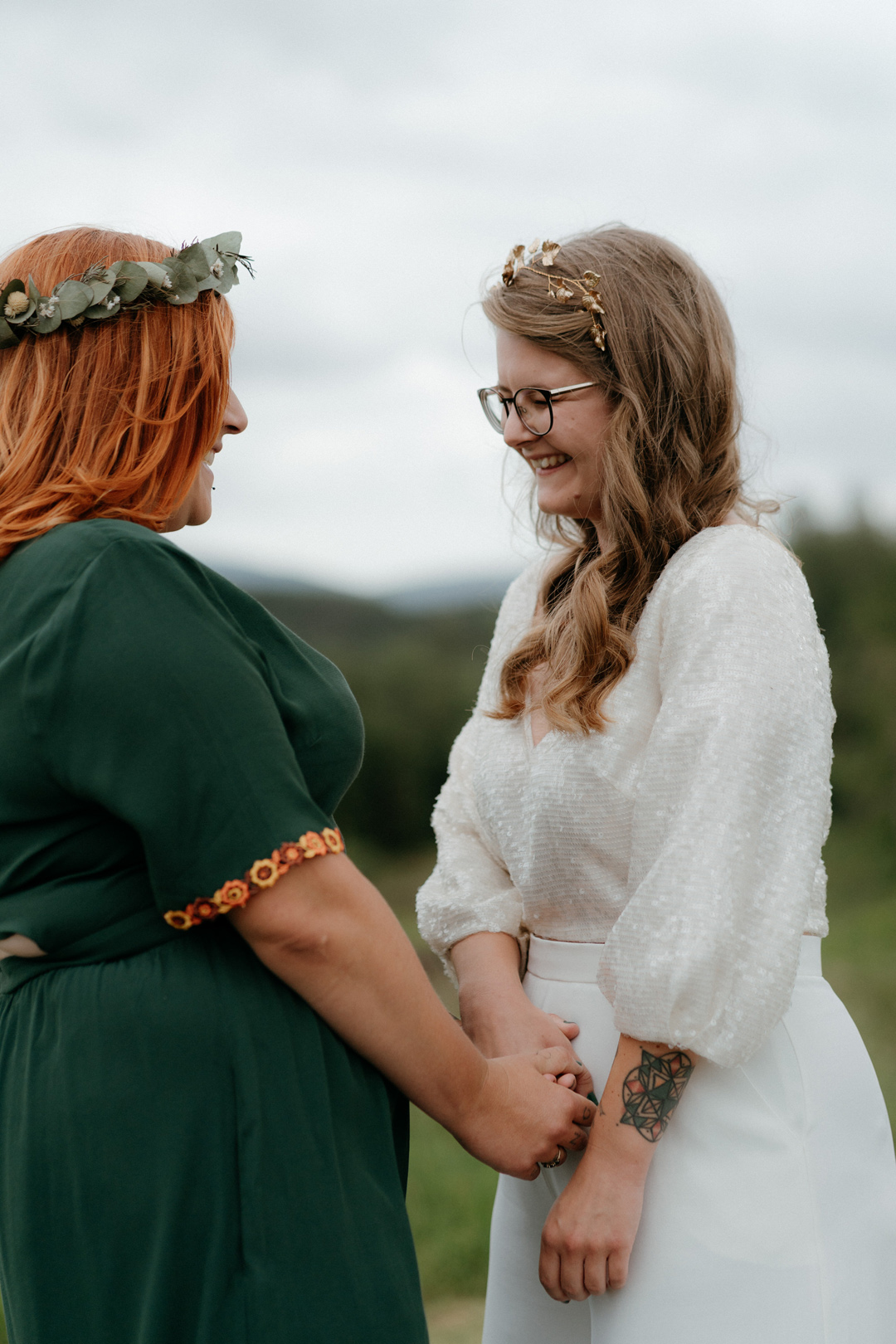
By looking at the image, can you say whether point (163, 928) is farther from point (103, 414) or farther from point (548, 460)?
point (548, 460)

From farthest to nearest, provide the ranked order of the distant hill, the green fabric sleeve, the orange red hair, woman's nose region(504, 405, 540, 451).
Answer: the distant hill → woman's nose region(504, 405, 540, 451) → the orange red hair → the green fabric sleeve

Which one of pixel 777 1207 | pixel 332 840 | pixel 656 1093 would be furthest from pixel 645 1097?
pixel 332 840

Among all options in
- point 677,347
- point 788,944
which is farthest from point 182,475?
point 788,944

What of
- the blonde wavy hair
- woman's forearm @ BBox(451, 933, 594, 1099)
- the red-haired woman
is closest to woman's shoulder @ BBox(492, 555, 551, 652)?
the blonde wavy hair

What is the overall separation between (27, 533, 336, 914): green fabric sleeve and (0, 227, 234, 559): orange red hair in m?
0.16

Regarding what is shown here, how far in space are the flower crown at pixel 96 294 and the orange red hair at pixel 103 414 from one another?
1 centimetres

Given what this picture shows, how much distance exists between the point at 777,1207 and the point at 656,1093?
217 millimetres

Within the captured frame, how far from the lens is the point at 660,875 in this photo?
1.47 meters

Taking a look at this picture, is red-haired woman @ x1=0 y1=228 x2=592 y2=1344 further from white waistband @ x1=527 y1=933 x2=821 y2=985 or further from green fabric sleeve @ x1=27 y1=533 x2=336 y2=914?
white waistband @ x1=527 y1=933 x2=821 y2=985

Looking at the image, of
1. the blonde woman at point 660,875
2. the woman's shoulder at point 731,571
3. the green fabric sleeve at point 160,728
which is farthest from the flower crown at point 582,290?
the green fabric sleeve at point 160,728

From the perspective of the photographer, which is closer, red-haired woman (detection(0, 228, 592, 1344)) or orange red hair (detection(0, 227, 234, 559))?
red-haired woman (detection(0, 228, 592, 1344))

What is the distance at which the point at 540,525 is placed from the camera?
2.24m

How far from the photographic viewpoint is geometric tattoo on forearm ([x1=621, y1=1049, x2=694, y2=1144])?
147 centimetres

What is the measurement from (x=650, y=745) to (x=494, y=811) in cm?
41
